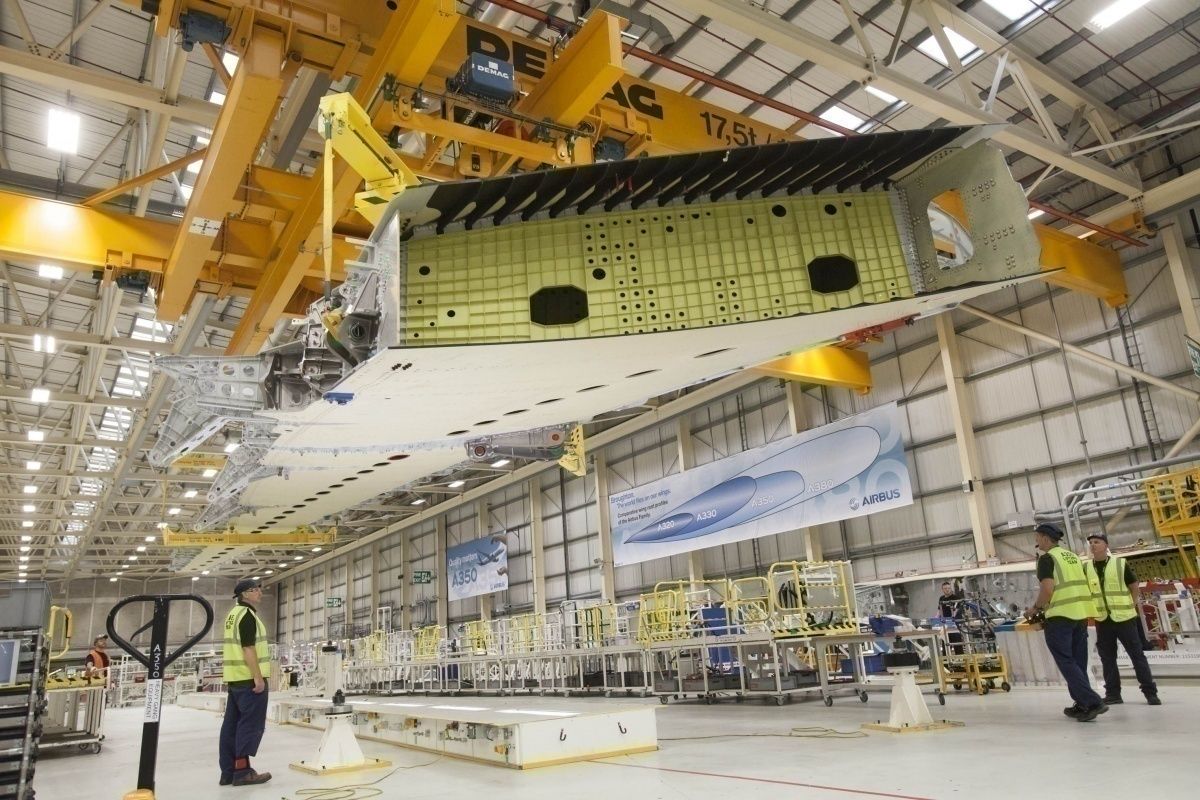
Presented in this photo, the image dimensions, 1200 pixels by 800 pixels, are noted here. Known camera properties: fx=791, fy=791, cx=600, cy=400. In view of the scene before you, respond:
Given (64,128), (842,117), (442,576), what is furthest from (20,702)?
(442,576)

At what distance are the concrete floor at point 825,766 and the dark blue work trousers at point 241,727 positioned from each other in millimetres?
282

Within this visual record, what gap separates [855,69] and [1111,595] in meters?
7.35

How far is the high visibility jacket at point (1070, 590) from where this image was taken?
7625 mm

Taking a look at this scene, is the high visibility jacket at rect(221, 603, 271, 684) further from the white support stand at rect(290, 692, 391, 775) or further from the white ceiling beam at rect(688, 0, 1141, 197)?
the white ceiling beam at rect(688, 0, 1141, 197)

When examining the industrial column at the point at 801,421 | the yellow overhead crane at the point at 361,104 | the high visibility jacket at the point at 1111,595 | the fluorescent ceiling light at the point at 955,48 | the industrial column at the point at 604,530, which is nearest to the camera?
the yellow overhead crane at the point at 361,104

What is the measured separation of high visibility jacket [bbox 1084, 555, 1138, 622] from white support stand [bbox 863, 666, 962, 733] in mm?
2038

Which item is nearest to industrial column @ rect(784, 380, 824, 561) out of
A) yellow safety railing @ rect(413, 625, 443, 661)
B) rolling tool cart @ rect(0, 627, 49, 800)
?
yellow safety railing @ rect(413, 625, 443, 661)

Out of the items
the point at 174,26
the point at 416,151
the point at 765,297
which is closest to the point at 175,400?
the point at 174,26

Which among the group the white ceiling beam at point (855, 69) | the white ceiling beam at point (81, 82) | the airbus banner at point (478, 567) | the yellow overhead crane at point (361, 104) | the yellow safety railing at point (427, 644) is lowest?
the yellow safety railing at point (427, 644)

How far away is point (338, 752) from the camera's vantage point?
300 inches

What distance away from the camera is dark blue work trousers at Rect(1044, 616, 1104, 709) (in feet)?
24.6

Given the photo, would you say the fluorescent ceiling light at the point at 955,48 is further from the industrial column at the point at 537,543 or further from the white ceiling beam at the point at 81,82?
the industrial column at the point at 537,543

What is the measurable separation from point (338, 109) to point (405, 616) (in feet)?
128

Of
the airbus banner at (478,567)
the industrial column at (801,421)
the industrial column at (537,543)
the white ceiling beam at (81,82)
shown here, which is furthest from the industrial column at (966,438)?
the airbus banner at (478,567)
